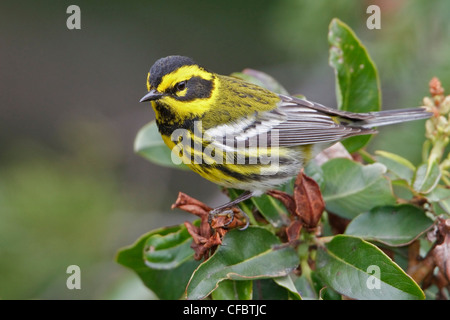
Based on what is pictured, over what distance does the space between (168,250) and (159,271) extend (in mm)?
136

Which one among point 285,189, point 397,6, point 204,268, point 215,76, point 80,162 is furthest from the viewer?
point 80,162

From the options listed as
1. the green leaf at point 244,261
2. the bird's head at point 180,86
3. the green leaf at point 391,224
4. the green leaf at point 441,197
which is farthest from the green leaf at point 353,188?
the bird's head at point 180,86

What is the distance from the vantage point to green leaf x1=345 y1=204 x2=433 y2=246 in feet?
7.38

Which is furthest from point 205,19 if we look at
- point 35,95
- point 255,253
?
point 255,253

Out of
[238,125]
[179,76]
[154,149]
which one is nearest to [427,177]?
[238,125]

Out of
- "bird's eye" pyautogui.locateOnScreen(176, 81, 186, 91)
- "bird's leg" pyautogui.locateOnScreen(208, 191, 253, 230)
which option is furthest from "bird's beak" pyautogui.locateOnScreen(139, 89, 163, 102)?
"bird's leg" pyautogui.locateOnScreen(208, 191, 253, 230)

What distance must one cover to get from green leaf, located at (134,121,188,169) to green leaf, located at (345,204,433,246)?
93 centimetres

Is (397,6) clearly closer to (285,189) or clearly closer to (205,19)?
(285,189)

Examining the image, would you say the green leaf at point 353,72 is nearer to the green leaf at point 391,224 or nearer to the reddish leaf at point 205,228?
the green leaf at point 391,224

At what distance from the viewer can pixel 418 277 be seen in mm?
2203

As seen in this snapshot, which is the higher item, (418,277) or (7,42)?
(7,42)

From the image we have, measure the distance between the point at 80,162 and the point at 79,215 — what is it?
1.24 feet

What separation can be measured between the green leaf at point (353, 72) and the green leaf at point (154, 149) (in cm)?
85

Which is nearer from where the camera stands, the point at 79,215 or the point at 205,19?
the point at 79,215
